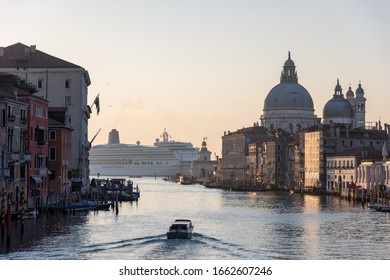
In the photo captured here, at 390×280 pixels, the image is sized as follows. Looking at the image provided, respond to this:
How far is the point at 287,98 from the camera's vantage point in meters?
106

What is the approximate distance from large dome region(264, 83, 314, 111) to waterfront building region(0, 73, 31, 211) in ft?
245

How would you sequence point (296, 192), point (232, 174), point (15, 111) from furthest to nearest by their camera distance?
point (232, 174), point (296, 192), point (15, 111)

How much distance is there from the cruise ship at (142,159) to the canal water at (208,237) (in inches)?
3454

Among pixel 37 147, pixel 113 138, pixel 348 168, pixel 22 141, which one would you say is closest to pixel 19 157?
pixel 22 141

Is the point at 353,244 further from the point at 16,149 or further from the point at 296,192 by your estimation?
the point at 296,192

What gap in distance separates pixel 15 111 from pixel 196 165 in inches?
3729

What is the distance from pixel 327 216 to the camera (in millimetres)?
34875

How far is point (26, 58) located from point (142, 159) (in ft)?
265

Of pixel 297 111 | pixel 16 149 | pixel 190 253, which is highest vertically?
pixel 297 111

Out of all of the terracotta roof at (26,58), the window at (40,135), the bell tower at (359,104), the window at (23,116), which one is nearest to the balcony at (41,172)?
the window at (40,135)

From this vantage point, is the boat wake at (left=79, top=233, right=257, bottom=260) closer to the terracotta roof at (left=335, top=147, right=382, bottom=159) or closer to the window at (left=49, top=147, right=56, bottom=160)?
the window at (left=49, top=147, right=56, bottom=160)

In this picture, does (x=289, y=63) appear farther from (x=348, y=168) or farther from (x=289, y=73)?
(x=348, y=168)

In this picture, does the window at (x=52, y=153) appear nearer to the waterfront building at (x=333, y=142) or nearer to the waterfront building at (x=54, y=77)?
the waterfront building at (x=54, y=77)
